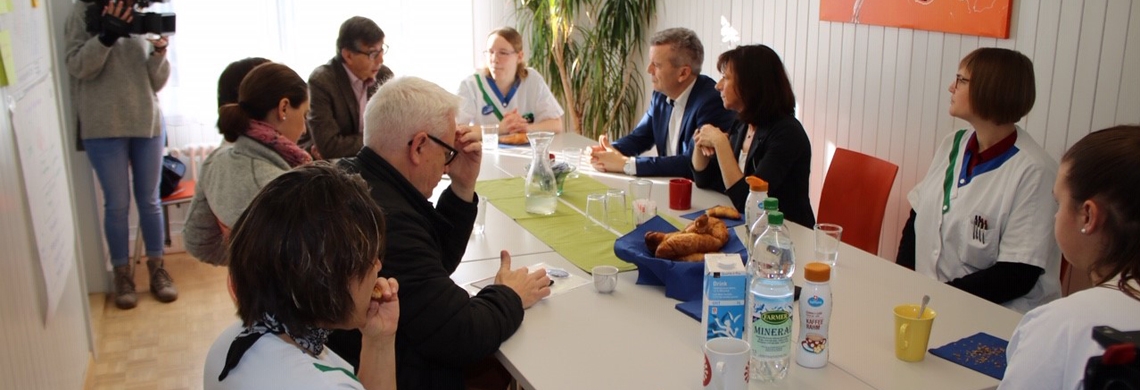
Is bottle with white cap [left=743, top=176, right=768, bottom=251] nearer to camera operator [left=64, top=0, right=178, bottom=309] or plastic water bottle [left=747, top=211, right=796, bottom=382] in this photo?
plastic water bottle [left=747, top=211, right=796, bottom=382]

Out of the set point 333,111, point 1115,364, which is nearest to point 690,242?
point 1115,364

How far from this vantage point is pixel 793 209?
3.35 metres

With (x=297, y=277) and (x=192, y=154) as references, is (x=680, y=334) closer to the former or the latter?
(x=297, y=277)

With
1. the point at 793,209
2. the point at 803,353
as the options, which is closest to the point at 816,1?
the point at 793,209

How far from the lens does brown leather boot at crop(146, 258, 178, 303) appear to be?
463 cm

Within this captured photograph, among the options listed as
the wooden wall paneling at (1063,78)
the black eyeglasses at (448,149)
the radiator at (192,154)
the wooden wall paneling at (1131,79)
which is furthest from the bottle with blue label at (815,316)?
the radiator at (192,154)

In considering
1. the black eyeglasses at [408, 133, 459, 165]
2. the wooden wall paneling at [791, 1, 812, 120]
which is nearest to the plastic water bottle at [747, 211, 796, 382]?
the black eyeglasses at [408, 133, 459, 165]

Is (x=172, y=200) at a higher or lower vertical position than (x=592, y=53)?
lower

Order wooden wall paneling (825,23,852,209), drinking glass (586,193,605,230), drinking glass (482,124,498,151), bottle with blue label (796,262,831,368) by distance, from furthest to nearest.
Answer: drinking glass (482,124,498,151)
wooden wall paneling (825,23,852,209)
drinking glass (586,193,605,230)
bottle with blue label (796,262,831,368)

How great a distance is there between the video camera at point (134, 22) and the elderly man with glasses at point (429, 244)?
2.24 metres

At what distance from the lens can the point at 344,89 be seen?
14.0 ft

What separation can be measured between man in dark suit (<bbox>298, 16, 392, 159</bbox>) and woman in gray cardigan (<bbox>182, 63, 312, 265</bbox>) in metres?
1.29

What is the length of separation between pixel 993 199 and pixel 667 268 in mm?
1097

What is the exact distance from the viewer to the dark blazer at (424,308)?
1.99 meters
